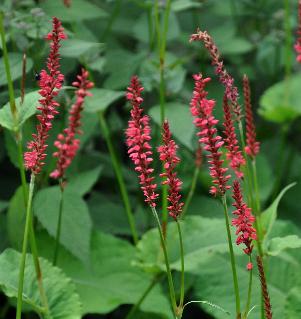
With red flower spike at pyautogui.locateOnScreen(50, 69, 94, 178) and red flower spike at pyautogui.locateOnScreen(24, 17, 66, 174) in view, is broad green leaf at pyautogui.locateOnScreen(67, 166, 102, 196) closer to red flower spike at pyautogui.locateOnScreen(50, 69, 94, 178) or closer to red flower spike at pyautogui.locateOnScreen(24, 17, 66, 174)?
red flower spike at pyautogui.locateOnScreen(50, 69, 94, 178)

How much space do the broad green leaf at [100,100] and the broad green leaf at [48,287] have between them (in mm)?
483

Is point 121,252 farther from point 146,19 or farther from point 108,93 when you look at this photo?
point 146,19

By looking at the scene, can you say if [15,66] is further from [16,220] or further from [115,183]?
[115,183]

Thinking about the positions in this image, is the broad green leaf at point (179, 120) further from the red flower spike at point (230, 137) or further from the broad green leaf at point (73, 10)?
the red flower spike at point (230, 137)

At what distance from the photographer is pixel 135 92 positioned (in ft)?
3.33

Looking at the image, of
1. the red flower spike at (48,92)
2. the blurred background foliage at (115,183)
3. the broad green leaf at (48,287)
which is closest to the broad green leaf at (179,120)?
the blurred background foliage at (115,183)

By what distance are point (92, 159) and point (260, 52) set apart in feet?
2.61

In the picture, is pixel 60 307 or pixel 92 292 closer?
pixel 60 307

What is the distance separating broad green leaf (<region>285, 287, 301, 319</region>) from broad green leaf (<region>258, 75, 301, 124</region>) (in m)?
0.86

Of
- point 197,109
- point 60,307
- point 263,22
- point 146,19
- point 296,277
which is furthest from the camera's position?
point 263,22

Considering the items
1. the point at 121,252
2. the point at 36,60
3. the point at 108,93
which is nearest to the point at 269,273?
the point at 121,252

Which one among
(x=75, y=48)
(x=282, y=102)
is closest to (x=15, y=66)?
(x=75, y=48)

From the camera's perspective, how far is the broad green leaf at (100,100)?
184cm

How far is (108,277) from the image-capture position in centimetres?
204
